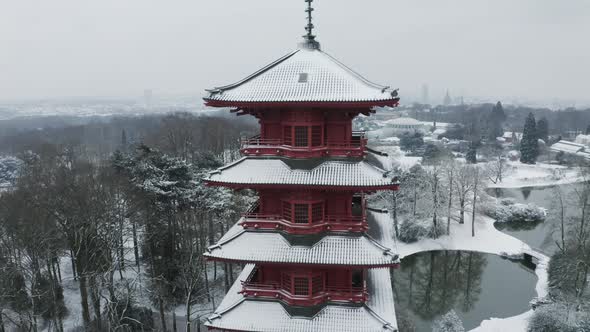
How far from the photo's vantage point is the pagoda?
1445 centimetres

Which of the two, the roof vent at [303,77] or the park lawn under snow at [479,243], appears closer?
the roof vent at [303,77]

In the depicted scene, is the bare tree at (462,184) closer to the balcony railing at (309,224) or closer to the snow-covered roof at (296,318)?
the snow-covered roof at (296,318)

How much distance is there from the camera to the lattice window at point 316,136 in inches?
599

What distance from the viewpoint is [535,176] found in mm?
83938

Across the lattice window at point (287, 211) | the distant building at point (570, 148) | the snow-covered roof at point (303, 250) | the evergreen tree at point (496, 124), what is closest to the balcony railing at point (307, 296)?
the snow-covered roof at point (303, 250)

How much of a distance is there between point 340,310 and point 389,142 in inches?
4579

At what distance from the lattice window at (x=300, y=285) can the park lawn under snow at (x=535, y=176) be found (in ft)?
227

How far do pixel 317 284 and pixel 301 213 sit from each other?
3.10 metres

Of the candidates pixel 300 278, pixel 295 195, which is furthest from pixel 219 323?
pixel 295 195

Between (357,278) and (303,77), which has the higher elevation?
(303,77)

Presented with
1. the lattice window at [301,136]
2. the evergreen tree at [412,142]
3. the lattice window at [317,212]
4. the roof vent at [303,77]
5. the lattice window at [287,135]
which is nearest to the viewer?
the roof vent at [303,77]

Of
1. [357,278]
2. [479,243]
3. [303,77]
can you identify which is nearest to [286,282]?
[357,278]

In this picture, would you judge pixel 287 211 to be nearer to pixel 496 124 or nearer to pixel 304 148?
pixel 304 148

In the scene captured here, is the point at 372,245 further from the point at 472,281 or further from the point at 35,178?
the point at 35,178
